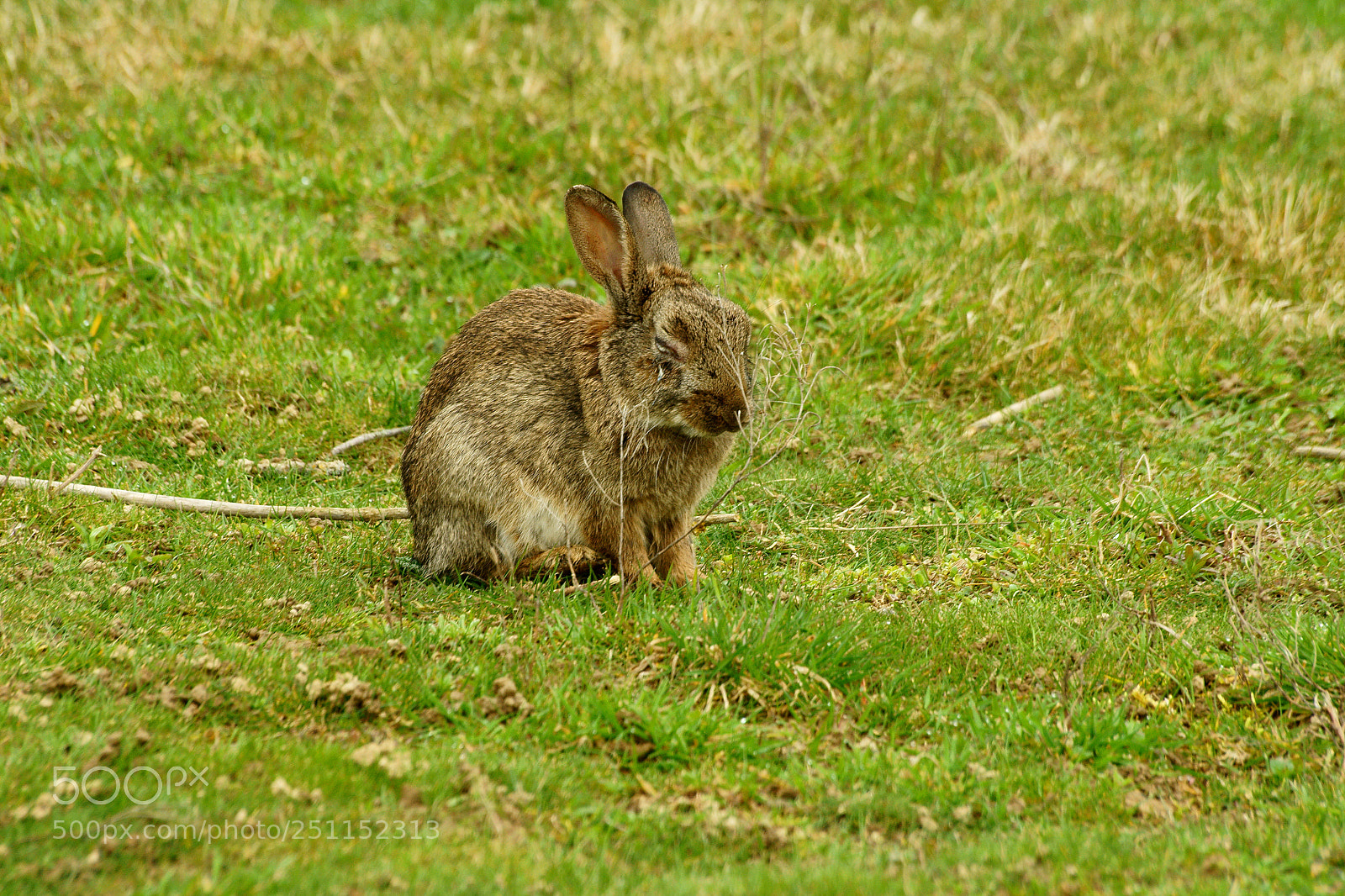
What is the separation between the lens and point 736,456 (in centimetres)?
723

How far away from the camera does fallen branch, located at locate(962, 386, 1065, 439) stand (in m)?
7.60

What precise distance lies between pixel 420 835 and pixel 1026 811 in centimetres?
190

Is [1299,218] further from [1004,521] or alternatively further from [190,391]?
[190,391]

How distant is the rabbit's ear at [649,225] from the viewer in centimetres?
586

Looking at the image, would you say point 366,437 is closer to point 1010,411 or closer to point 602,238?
point 602,238

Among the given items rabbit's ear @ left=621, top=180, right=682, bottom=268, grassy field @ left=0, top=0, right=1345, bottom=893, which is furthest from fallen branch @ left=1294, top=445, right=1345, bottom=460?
rabbit's ear @ left=621, top=180, right=682, bottom=268

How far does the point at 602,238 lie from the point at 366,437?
86.8 inches

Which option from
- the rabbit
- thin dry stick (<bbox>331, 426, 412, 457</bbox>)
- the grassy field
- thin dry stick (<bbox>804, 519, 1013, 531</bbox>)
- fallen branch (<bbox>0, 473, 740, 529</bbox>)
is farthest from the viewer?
thin dry stick (<bbox>331, 426, 412, 457</bbox>)

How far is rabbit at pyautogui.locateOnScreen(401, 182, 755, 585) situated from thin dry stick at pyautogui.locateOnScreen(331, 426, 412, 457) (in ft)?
4.14

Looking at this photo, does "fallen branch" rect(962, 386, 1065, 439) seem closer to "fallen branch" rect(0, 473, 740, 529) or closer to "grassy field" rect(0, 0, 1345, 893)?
"grassy field" rect(0, 0, 1345, 893)

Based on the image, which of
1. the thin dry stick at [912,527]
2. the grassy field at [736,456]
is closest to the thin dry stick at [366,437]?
the grassy field at [736,456]

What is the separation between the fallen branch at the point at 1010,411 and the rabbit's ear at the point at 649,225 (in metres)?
2.46

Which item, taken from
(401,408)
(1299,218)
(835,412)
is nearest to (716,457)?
(835,412)

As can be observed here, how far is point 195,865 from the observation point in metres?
3.45
